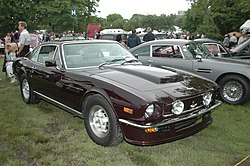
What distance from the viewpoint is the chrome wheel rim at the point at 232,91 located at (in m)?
6.22

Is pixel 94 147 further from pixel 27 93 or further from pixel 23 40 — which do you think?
pixel 23 40

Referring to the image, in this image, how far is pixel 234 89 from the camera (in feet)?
20.6

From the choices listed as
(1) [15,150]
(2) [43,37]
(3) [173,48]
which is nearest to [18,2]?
(2) [43,37]

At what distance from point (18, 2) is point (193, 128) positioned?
92.8 feet

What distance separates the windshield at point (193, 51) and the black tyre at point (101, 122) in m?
3.48

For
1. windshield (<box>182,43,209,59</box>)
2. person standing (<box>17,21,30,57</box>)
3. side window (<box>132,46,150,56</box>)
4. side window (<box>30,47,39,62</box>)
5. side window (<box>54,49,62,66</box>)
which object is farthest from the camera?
person standing (<box>17,21,30,57</box>)

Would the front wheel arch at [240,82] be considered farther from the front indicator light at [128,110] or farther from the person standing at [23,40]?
the person standing at [23,40]

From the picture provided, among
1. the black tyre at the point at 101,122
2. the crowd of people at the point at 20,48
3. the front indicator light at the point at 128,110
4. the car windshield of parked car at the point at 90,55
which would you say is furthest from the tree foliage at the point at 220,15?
the front indicator light at the point at 128,110

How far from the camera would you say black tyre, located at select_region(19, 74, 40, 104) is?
6.09 m

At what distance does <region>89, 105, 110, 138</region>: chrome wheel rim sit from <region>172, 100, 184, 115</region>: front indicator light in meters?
0.92

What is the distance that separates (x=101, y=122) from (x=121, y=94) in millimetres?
645

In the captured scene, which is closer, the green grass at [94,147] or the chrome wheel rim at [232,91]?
the green grass at [94,147]

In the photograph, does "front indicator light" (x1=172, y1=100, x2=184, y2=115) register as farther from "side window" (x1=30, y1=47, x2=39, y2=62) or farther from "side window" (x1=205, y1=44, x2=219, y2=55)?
"side window" (x1=205, y1=44, x2=219, y2=55)

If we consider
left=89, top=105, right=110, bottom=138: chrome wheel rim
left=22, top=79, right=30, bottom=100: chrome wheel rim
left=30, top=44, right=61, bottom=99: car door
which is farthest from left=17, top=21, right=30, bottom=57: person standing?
left=89, top=105, right=110, bottom=138: chrome wheel rim
